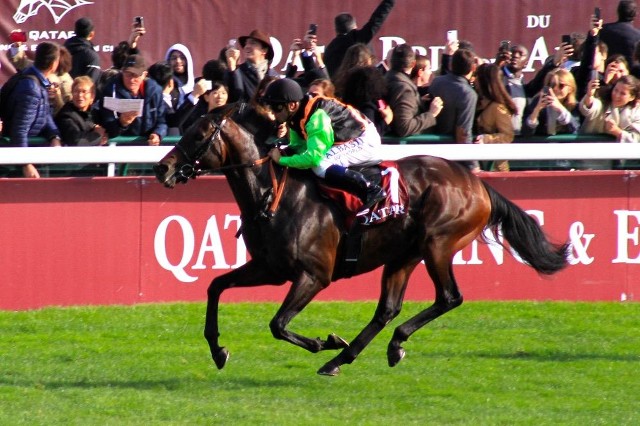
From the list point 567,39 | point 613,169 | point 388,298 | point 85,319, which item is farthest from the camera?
point 567,39

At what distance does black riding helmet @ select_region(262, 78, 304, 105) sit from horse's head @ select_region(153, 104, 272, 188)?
261mm

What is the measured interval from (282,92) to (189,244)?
261 cm

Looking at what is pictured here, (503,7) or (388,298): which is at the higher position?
(503,7)

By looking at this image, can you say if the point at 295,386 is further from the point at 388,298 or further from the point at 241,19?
the point at 241,19

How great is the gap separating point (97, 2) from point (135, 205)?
14.1 ft

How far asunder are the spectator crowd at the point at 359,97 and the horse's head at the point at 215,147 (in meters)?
1.64

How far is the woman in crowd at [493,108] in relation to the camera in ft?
35.2

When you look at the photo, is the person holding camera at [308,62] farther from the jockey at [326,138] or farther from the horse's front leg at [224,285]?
the horse's front leg at [224,285]

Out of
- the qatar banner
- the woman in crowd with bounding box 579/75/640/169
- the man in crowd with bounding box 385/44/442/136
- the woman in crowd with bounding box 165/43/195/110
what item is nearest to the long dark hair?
the man in crowd with bounding box 385/44/442/136

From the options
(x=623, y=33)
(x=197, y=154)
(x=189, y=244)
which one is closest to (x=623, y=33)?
(x=623, y=33)

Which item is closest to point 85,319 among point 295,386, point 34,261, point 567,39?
point 34,261

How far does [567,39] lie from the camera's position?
12.8m

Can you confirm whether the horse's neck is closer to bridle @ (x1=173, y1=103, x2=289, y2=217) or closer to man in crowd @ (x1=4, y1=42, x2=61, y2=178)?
bridle @ (x1=173, y1=103, x2=289, y2=217)

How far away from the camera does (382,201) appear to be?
26.8ft
